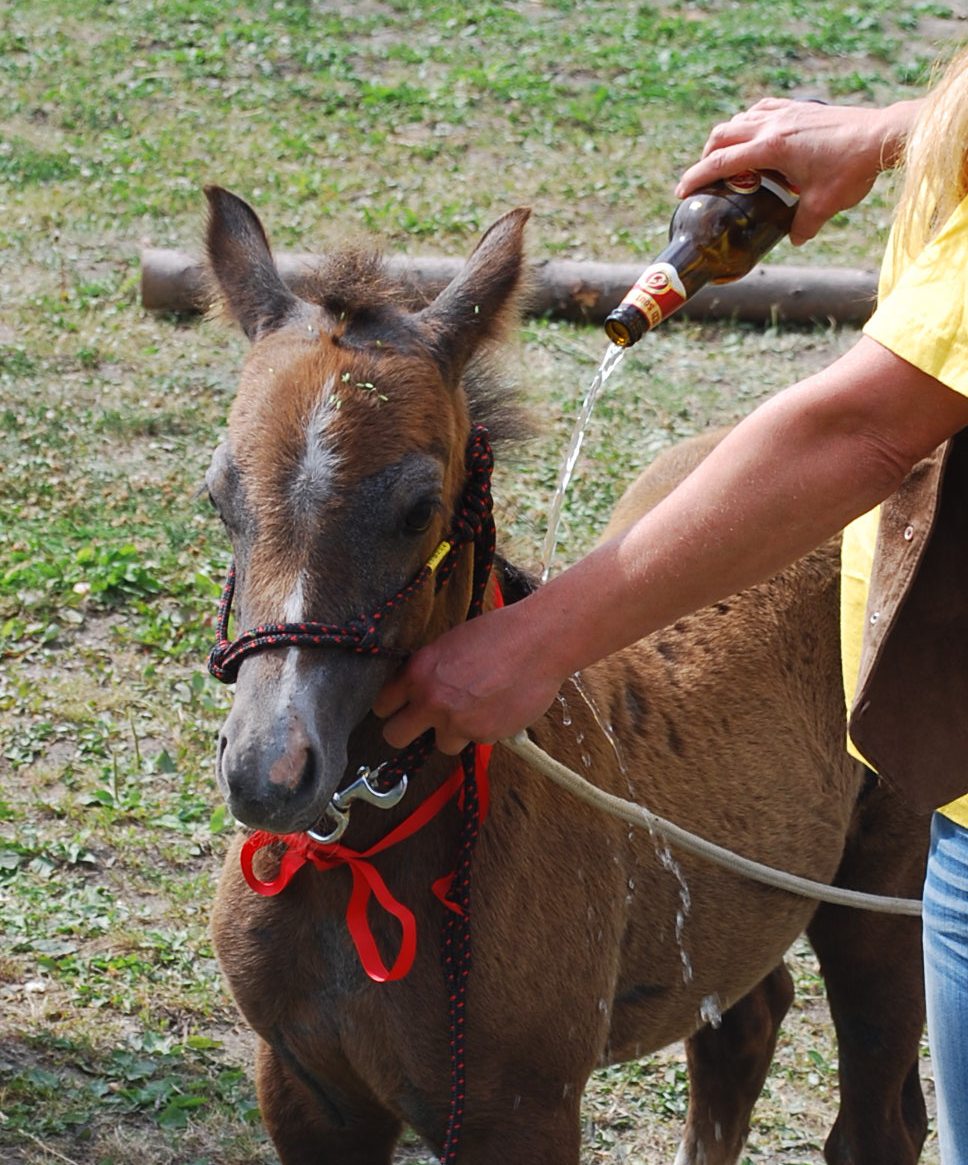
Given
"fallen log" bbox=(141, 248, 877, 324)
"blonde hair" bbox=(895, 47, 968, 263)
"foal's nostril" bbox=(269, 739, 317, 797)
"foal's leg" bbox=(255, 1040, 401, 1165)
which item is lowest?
"foal's leg" bbox=(255, 1040, 401, 1165)

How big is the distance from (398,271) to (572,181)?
764 centimetres

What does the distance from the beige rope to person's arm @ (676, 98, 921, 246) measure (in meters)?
1.04

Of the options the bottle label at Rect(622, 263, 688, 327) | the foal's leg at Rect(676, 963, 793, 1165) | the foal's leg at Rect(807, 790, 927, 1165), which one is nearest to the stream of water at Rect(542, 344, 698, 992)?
the bottle label at Rect(622, 263, 688, 327)

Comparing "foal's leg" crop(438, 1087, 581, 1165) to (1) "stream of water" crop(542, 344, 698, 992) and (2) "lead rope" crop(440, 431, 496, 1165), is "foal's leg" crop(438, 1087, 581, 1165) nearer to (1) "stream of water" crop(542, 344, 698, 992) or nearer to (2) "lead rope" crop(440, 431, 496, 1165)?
(2) "lead rope" crop(440, 431, 496, 1165)

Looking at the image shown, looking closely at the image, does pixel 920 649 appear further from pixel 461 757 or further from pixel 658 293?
pixel 461 757

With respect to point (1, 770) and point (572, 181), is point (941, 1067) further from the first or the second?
point (572, 181)

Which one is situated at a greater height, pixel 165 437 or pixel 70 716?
pixel 165 437

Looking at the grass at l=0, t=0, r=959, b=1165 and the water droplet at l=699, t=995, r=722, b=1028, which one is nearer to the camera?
the water droplet at l=699, t=995, r=722, b=1028

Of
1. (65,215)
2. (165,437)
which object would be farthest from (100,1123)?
(65,215)

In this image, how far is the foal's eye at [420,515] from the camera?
101 inches

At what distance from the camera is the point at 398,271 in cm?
309

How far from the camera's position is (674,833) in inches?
119

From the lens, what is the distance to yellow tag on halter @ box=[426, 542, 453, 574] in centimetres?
263

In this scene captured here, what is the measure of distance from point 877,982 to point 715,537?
2038 mm
